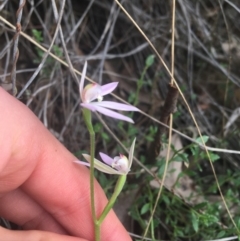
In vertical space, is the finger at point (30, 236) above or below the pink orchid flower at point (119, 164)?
below

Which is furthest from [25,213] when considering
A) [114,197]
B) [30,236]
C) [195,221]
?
[195,221]

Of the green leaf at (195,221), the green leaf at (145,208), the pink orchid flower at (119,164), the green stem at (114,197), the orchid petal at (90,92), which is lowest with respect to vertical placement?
the green leaf at (195,221)

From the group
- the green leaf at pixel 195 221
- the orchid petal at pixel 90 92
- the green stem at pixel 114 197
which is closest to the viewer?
the orchid petal at pixel 90 92

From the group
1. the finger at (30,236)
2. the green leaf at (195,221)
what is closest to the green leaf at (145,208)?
the green leaf at (195,221)

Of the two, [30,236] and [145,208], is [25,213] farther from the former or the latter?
[145,208]

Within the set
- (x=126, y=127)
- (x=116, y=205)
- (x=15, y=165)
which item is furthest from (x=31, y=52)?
(x=15, y=165)

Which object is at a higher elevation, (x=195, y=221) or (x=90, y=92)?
(x=90, y=92)

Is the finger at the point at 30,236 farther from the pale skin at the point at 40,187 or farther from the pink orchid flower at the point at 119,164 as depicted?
the pink orchid flower at the point at 119,164

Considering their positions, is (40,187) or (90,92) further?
(40,187)
